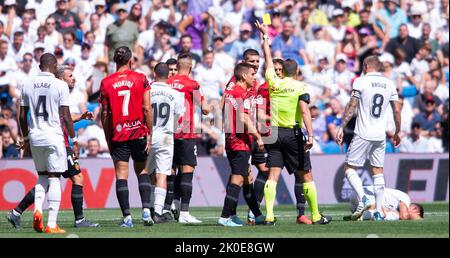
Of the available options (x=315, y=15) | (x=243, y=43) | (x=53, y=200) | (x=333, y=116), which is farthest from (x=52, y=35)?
(x=53, y=200)

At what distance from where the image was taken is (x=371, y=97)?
59.2 ft

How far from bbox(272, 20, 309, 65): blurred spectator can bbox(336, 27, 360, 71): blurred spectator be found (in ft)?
4.08

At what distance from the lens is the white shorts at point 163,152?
17.7 metres

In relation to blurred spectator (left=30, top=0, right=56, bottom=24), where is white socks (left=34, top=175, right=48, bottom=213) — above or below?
below

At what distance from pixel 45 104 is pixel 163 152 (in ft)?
8.11

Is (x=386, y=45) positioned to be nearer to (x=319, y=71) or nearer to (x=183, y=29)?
(x=319, y=71)

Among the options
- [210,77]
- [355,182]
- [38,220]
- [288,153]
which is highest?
[210,77]

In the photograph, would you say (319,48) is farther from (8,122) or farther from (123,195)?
(123,195)

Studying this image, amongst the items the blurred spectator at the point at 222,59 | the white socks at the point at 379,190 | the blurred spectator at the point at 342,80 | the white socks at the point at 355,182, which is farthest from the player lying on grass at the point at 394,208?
the blurred spectator at the point at 342,80

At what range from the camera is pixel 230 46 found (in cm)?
2795

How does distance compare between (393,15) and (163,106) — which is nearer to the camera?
(163,106)

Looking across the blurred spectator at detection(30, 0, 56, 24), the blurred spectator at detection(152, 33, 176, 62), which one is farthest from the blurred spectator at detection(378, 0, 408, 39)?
the blurred spectator at detection(30, 0, 56, 24)

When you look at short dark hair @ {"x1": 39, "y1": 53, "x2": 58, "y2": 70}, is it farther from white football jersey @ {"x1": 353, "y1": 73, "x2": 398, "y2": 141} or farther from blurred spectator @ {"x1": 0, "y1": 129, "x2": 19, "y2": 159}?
blurred spectator @ {"x1": 0, "y1": 129, "x2": 19, "y2": 159}

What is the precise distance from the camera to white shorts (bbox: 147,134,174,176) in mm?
17672
